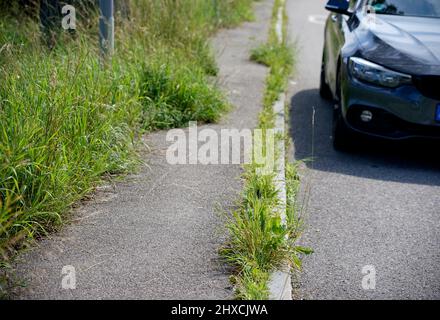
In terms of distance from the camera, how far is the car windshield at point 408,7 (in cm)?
788

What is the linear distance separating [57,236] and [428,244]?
2.48 meters

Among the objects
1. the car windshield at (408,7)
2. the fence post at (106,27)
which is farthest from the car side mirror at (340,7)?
the fence post at (106,27)

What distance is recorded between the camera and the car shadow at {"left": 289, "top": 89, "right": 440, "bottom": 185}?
22.5ft

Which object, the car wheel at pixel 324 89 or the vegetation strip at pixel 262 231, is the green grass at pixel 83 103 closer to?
the vegetation strip at pixel 262 231

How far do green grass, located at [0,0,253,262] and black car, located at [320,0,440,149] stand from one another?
150 centimetres

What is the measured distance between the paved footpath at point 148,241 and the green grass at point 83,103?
7.1 inches

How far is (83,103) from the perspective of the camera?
604 centimetres

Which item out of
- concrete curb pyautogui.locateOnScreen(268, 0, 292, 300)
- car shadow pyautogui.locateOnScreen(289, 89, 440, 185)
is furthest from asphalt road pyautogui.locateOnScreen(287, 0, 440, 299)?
concrete curb pyautogui.locateOnScreen(268, 0, 292, 300)

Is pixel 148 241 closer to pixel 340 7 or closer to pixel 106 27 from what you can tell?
pixel 106 27

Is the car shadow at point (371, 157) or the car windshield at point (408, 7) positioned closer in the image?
the car shadow at point (371, 157)

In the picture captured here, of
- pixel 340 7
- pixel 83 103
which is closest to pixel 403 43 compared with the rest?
pixel 340 7

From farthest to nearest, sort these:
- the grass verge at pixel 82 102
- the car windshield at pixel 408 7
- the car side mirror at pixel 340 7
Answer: the car side mirror at pixel 340 7, the car windshield at pixel 408 7, the grass verge at pixel 82 102

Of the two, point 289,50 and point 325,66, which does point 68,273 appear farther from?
point 289,50

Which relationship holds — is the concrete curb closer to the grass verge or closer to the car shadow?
the car shadow
